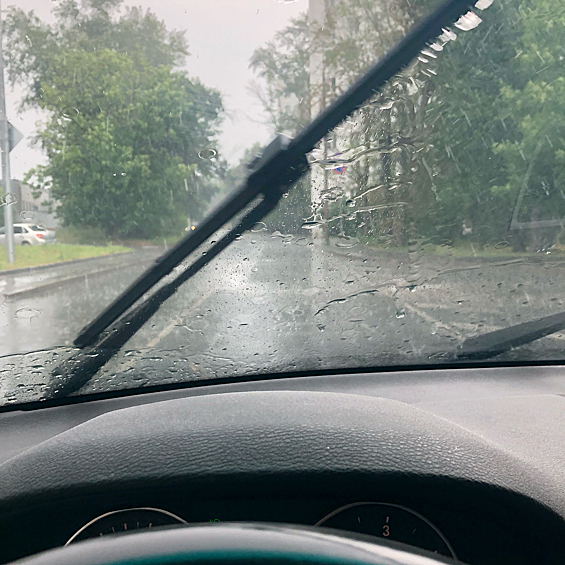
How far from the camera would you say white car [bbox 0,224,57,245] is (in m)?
2.82

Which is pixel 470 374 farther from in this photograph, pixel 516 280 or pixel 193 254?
pixel 193 254

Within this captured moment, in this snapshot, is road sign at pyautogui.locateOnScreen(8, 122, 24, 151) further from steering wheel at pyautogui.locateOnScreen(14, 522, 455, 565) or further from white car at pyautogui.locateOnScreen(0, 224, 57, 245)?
steering wheel at pyautogui.locateOnScreen(14, 522, 455, 565)

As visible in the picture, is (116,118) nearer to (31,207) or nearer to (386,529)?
(31,207)

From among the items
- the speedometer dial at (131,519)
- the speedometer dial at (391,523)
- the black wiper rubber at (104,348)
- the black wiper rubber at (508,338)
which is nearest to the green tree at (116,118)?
the black wiper rubber at (104,348)

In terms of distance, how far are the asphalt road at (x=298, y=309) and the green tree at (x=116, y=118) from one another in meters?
0.32

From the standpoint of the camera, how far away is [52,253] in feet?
9.61

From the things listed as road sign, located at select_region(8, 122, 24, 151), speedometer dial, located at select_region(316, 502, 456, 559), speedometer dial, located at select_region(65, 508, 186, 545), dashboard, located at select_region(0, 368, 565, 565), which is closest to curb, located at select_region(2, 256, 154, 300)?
road sign, located at select_region(8, 122, 24, 151)

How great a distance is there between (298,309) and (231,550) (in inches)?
99.9

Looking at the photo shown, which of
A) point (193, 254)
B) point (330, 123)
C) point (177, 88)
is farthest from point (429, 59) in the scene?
point (193, 254)

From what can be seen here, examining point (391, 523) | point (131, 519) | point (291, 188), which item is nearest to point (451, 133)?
point (291, 188)

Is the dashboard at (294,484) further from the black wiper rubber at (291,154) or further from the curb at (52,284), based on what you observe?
the curb at (52,284)

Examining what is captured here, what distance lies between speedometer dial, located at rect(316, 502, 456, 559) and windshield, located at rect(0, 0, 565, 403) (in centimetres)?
143

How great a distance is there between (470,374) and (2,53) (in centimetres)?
306

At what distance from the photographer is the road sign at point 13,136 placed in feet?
8.69
